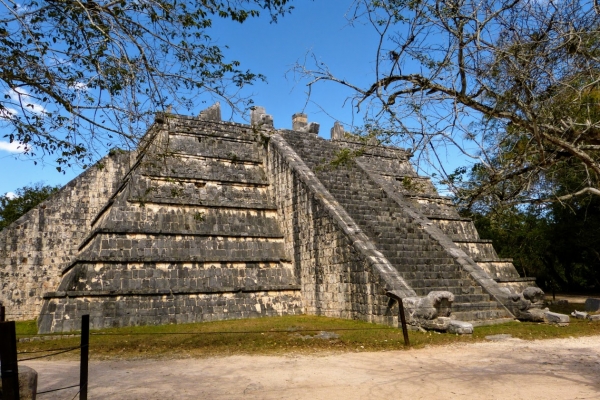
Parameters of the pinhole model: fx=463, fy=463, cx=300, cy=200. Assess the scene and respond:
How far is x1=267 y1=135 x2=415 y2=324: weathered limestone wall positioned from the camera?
9992 millimetres

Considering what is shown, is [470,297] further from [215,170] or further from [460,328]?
[215,170]

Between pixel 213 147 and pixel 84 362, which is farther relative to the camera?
pixel 213 147

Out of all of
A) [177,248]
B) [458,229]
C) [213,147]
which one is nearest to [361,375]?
[177,248]

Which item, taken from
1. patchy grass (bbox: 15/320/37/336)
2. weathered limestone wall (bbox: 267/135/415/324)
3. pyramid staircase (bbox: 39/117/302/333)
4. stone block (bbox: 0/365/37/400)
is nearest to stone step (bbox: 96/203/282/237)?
pyramid staircase (bbox: 39/117/302/333)

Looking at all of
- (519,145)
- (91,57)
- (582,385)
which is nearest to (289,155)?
(519,145)

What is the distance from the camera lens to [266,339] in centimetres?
845

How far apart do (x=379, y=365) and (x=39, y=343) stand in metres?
6.38

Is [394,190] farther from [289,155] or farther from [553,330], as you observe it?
[553,330]

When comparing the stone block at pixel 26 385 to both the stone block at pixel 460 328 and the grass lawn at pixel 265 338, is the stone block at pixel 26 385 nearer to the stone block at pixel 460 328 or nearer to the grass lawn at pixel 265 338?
the grass lawn at pixel 265 338

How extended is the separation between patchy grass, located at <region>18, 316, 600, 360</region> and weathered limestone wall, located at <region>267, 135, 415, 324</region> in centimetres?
64

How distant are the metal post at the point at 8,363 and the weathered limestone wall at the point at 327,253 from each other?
23.2 ft

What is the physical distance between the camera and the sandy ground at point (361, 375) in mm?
5031

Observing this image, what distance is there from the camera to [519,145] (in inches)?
272

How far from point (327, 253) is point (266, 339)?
11.8 feet
